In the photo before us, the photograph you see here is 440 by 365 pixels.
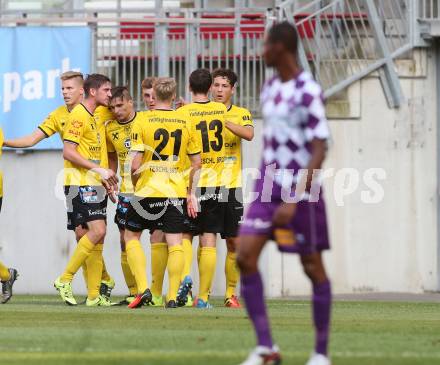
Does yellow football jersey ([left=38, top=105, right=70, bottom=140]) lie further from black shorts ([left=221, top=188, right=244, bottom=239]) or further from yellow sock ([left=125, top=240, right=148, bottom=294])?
black shorts ([left=221, top=188, right=244, bottom=239])

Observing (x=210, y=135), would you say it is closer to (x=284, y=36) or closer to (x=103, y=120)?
(x=103, y=120)

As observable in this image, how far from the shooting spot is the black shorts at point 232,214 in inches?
541

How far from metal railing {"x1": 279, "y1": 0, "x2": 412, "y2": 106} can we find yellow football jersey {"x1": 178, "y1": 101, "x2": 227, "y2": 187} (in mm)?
5271

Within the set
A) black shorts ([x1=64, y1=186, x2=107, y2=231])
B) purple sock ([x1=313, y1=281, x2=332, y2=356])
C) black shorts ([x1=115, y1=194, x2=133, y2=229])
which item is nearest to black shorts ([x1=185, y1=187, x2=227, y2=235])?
black shorts ([x1=115, y1=194, x2=133, y2=229])

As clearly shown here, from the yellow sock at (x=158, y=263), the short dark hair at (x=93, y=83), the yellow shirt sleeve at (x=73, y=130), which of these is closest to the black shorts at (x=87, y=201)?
the yellow shirt sleeve at (x=73, y=130)

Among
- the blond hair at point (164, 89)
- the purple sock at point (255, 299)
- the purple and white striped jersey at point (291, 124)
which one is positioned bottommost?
the purple sock at point (255, 299)

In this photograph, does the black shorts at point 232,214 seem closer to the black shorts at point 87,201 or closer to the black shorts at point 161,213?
the black shorts at point 161,213

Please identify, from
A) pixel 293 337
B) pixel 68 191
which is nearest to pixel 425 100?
pixel 68 191

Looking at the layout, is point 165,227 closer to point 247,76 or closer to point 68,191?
point 68,191

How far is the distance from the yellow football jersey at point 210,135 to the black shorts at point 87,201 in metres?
1.04

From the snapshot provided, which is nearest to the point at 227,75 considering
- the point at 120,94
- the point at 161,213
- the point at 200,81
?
the point at 200,81

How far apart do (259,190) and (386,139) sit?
1135cm

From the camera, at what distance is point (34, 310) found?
12.6 m

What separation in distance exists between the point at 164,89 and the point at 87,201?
1.58m
